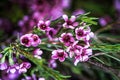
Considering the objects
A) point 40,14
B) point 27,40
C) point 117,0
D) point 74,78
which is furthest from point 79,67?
point 117,0

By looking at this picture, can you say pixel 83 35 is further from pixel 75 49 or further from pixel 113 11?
pixel 113 11

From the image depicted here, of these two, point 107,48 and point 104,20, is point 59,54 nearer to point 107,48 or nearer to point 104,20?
point 107,48

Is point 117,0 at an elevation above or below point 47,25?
above

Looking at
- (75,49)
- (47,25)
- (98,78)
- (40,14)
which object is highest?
(40,14)

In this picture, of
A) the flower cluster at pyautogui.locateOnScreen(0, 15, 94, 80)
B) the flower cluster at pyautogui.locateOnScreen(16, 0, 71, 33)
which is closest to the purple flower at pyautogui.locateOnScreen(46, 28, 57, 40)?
the flower cluster at pyautogui.locateOnScreen(0, 15, 94, 80)

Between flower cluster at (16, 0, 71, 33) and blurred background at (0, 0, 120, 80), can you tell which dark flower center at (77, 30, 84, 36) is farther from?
flower cluster at (16, 0, 71, 33)

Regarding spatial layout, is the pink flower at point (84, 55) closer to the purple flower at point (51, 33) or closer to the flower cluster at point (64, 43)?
the flower cluster at point (64, 43)
